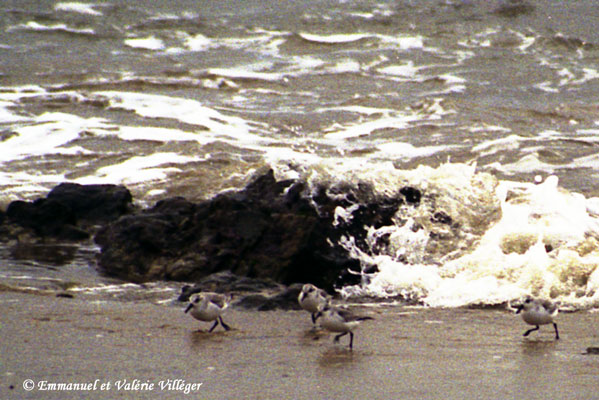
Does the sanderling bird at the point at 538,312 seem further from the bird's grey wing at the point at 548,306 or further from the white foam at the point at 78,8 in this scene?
the white foam at the point at 78,8

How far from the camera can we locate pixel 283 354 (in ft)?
15.4

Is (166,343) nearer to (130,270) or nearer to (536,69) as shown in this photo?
(130,270)

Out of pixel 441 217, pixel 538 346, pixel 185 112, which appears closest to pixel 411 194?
pixel 441 217

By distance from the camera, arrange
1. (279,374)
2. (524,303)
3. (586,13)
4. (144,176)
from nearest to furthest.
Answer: (279,374) < (524,303) < (144,176) < (586,13)

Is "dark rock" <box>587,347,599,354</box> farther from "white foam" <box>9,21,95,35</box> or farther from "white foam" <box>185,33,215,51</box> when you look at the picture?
"white foam" <box>9,21,95,35</box>

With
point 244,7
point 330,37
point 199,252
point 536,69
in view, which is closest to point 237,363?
point 199,252

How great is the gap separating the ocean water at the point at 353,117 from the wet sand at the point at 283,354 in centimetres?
93

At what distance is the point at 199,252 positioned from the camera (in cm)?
751

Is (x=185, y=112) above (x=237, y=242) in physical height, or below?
above

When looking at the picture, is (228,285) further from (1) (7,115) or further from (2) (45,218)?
(1) (7,115)

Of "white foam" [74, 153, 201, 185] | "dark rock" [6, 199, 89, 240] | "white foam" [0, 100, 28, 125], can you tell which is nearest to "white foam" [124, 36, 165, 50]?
"white foam" [0, 100, 28, 125]

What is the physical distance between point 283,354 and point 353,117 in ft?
38.0

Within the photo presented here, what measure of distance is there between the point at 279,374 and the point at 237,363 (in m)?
0.33

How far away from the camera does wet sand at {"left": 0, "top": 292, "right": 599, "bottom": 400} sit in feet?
12.6
